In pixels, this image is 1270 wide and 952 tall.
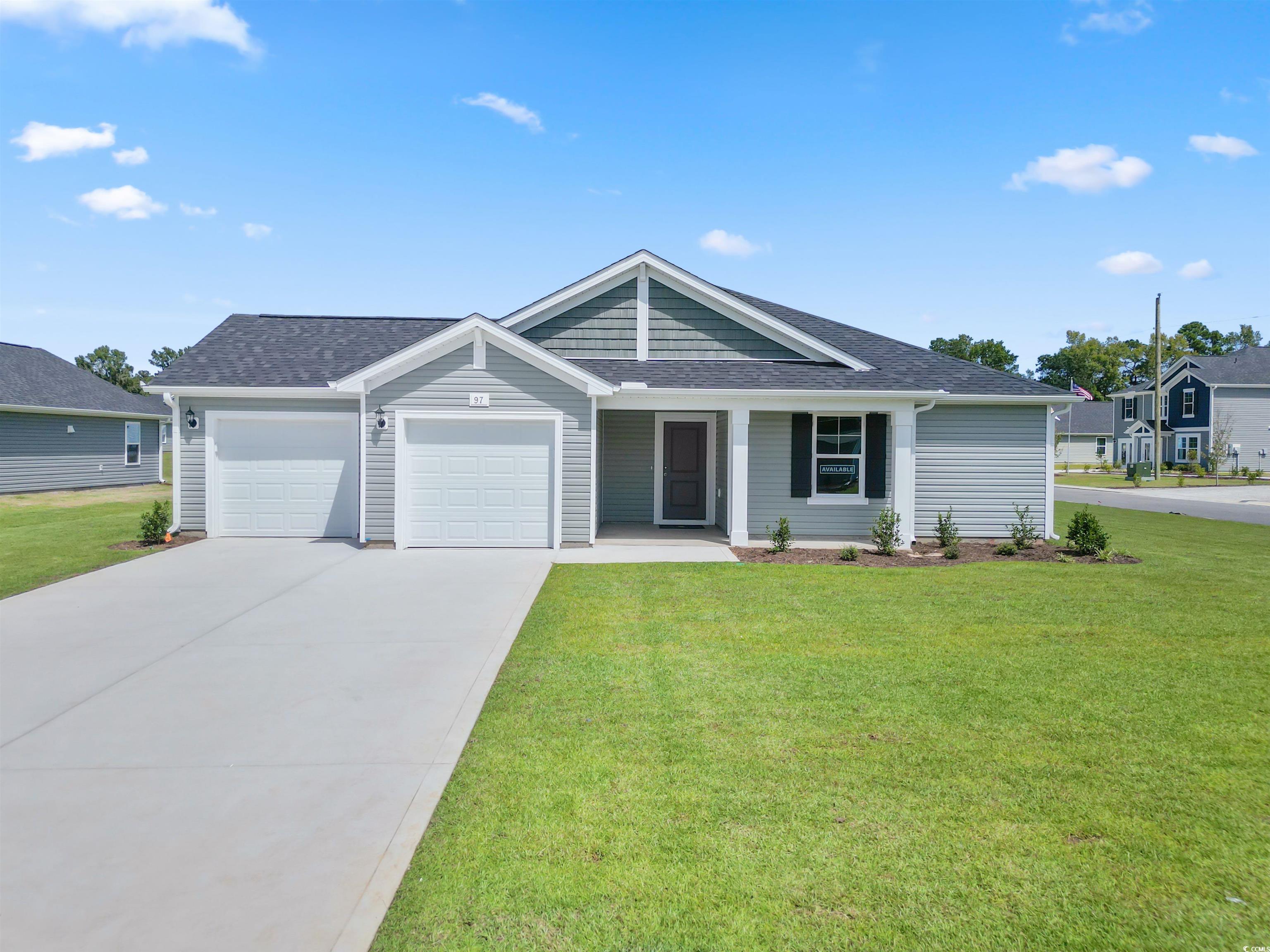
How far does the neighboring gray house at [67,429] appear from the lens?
73.5 feet

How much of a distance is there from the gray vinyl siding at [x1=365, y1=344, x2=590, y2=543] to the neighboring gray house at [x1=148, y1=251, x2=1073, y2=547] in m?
0.03

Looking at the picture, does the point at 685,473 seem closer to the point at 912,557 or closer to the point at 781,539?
the point at 781,539

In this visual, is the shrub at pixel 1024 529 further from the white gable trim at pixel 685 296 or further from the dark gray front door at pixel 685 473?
the dark gray front door at pixel 685 473

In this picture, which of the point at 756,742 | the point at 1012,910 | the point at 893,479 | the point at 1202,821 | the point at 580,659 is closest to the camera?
the point at 1012,910

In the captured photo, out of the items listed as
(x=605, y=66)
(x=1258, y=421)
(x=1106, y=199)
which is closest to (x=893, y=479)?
(x=1106, y=199)

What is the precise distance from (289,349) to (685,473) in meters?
8.90

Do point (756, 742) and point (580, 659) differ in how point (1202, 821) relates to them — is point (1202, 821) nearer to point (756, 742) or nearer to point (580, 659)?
point (756, 742)

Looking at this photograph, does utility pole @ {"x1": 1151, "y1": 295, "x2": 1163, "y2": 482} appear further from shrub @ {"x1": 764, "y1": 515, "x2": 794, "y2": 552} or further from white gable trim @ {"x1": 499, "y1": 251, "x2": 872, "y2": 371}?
shrub @ {"x1": 764, "y1": 515, "x2": 794, "y2": 552}

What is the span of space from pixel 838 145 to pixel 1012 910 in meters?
17.3

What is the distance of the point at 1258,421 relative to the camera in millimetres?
40969

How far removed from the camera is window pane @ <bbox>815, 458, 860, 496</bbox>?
556 inches

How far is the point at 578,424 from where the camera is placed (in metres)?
12.7

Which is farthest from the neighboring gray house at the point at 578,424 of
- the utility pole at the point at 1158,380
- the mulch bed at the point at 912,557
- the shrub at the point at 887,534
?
the utility pole at the point at 1158,380

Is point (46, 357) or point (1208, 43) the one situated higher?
point (1208, 43)
